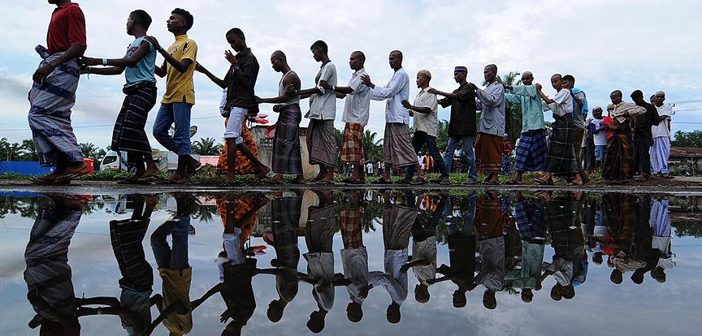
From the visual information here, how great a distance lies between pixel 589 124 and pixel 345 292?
13978 millimetres

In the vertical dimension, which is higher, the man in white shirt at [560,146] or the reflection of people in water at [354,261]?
the man in white shirt at [560,146]

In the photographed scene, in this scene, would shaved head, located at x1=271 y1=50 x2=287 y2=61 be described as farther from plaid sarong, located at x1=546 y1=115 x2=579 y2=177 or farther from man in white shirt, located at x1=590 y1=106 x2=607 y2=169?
man in white shirt, located at x1=590 y1=106 x2=607 y2=169

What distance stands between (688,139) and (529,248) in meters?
85.4

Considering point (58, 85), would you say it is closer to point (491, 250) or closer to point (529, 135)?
point (491, 250)

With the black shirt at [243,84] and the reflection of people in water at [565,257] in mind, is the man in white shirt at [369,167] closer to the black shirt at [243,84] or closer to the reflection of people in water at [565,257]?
the black shirt at [243,84]

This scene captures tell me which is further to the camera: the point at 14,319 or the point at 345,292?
the point at 345,292

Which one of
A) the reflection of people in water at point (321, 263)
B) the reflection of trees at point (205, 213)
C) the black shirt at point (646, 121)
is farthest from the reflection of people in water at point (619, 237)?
the black shirt at point (646, 121)

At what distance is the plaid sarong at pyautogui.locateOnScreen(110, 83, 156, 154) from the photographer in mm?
5469

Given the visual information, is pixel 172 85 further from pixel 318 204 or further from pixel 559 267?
pixel 559 267

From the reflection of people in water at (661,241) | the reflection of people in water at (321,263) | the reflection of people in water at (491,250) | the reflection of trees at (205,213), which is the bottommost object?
the reflection of people in water at (661,241)

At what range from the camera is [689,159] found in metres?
50.5

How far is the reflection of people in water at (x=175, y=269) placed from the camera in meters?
1.21

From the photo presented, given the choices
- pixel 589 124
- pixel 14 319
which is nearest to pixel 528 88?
pixel 589 124

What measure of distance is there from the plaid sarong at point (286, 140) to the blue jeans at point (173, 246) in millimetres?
3941
